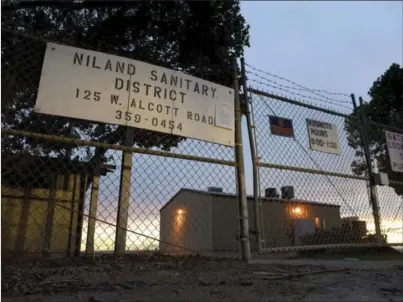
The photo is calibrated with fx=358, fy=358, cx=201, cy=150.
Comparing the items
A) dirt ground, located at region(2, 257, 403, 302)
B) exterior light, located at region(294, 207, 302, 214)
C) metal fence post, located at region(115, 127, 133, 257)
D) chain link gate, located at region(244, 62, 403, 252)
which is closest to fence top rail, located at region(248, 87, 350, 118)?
chain link gate, located at region(244, 62, 403, 252)

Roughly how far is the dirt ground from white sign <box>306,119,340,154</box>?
2.21 metres

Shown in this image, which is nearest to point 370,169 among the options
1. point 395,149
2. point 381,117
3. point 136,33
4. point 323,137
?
point 395,149

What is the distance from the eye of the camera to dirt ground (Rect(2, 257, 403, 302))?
2.47 meters

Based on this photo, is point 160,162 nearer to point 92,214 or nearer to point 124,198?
point 124,198

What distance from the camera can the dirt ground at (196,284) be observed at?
247 centimetres

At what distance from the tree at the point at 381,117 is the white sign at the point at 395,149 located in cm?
11

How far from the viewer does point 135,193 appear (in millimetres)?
3854

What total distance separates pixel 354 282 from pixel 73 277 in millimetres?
2406

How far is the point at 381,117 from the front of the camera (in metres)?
15.8

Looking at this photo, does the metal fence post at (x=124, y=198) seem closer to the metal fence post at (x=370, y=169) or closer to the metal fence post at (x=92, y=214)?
the metal fence post at (x=92, y=214)

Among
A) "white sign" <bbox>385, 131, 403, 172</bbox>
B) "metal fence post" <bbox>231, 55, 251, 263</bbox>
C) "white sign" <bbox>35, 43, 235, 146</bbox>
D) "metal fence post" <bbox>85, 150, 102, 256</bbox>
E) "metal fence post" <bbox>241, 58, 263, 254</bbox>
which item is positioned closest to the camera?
"white sign" <bbox>35, 43, 235, 146</bbox>

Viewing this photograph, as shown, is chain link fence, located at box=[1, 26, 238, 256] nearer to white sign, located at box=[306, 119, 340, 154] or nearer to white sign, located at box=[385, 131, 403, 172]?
white sign, located at box=[306, 119, 340, 154]

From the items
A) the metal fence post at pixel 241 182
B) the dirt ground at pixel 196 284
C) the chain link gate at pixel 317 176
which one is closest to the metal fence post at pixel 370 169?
the chain link gate at pixel 317 176

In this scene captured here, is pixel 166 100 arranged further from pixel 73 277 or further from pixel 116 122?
pixel 73 277
